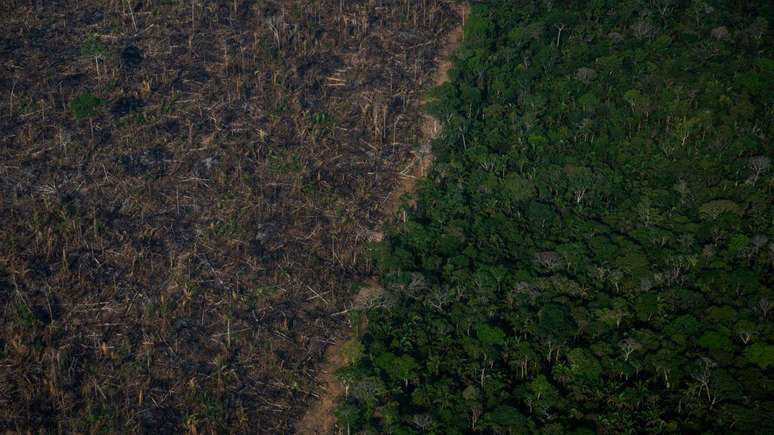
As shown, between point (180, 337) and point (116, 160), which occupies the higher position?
point (116, 160)

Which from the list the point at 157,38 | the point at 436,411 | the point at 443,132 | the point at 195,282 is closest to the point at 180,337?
the point at 195,282

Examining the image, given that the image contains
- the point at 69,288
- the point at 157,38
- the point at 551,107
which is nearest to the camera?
the point at 69,288

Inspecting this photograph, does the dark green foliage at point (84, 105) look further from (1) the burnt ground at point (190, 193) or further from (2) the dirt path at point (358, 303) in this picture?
(2) the dirt path at point (358, 303)

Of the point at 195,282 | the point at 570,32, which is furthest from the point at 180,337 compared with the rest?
the point at 570,32

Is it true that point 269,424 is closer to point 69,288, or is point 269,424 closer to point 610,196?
point 69,288

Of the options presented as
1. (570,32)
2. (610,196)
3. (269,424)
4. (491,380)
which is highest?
(570,32)

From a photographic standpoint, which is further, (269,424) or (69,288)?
(69,288)

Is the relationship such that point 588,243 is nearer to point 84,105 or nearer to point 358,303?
point 358,303

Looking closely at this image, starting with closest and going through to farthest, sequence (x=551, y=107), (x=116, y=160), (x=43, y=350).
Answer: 1. (x=43, y=350)
2. (x=116, y=160)
3. (x=551, y=107)

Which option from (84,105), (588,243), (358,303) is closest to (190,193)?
(84,105)
